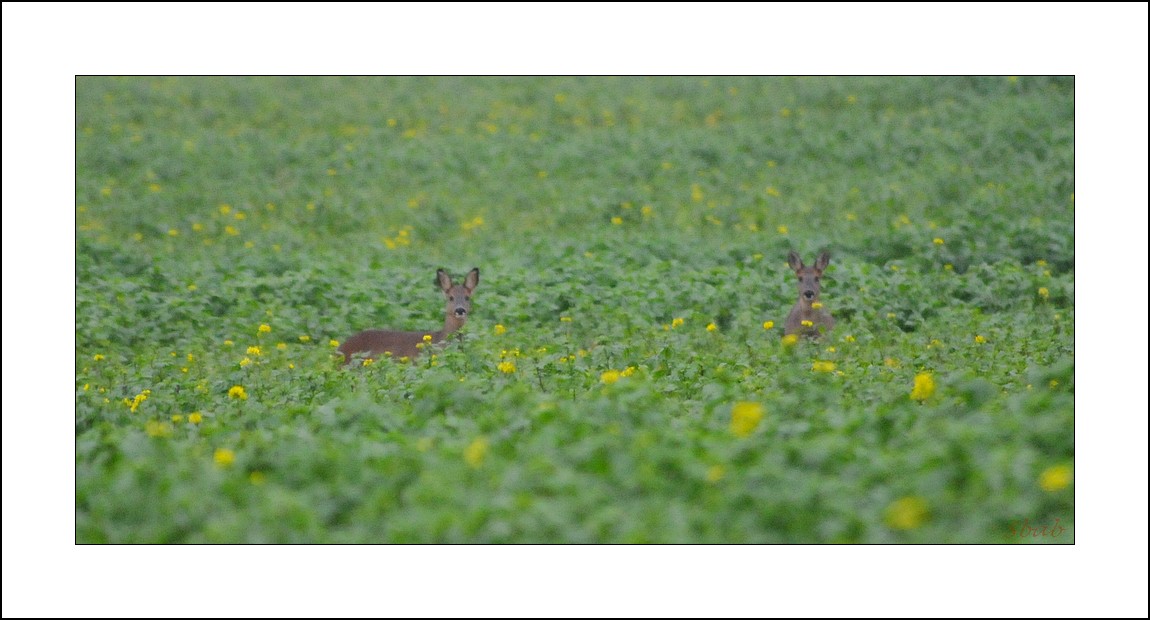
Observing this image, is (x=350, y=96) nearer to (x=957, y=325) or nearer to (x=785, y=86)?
(x=785, y=86)

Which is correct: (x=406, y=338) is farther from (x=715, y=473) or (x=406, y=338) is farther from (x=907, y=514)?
(x=907, y=514)

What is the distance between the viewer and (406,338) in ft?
33.0

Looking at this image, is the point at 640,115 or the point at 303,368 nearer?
the point at 303,368

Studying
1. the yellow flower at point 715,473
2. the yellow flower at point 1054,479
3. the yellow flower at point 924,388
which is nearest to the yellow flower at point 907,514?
the yellow flower at point 1054,479

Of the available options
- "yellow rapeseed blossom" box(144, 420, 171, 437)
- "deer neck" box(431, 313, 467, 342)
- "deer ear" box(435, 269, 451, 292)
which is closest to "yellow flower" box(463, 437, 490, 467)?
"yellow rapeseed blossom" box(144, 420, 171, 437)

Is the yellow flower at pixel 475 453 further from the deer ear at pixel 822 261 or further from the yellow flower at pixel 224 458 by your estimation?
the deer ear at pixel 822 261

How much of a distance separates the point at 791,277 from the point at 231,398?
20.9 feet

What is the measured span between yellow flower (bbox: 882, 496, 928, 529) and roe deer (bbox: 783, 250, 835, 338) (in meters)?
5.17

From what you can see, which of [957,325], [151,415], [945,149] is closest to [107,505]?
[151,415]

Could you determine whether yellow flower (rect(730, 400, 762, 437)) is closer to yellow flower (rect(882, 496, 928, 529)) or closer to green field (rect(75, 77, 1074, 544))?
green field (rect(75, 77, 1074, 544))

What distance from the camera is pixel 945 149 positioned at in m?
19.8

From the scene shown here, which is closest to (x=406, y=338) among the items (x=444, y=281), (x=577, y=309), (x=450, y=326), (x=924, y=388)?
(x=450, y=326)

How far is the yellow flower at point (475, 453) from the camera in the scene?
5.05 meters

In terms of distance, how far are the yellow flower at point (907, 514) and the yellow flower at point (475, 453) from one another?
1.60m
